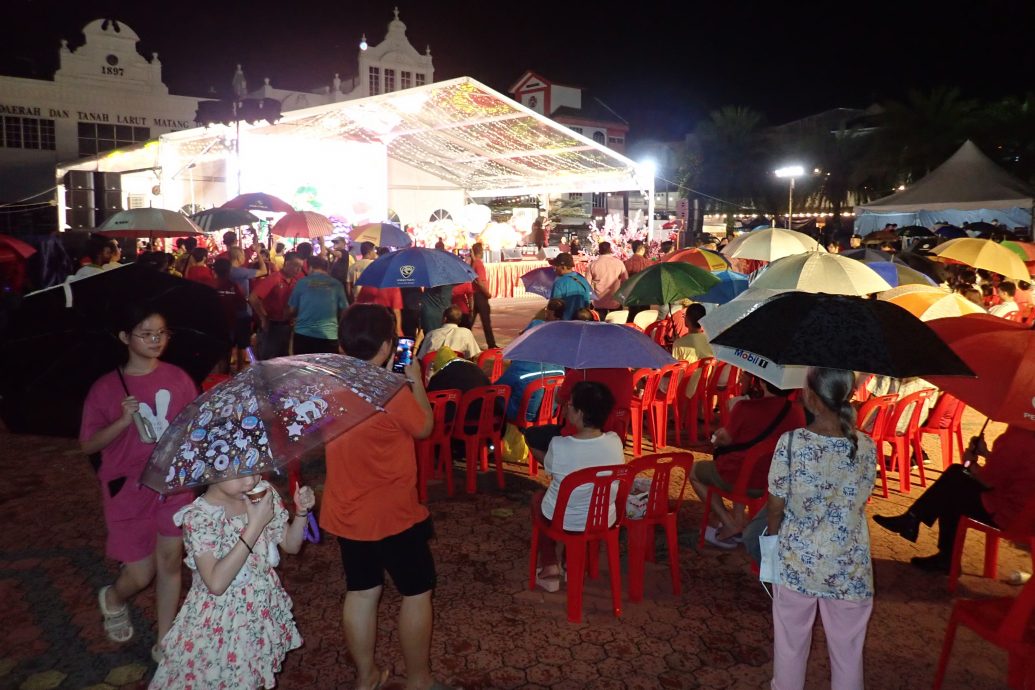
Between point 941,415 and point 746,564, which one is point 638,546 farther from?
point 941,415

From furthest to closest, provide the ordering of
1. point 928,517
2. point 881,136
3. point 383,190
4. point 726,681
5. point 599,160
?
point 881,136, point 383,190, point 599,160, point 928,517, point 726,681

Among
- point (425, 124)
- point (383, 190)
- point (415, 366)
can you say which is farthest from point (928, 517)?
point (383, 190)

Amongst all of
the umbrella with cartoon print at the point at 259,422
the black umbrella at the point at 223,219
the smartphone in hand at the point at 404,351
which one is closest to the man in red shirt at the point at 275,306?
the smartphone in hand at the point at 404,351

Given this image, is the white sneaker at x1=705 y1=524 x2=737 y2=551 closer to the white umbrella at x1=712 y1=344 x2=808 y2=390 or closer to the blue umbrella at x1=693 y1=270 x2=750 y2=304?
the white umbrella at x1=712 y1=344 x2=808 y2=390

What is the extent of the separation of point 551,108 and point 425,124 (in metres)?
27.4

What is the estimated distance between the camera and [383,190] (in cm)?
2525

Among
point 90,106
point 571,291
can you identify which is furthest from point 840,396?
point 90,106

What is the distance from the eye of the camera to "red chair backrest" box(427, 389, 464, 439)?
5.39 metres

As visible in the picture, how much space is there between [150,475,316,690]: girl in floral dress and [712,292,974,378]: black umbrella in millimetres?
1830

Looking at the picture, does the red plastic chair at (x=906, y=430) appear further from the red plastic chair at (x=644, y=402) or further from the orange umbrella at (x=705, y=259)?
the orange umbrella at (x=705, y=259)

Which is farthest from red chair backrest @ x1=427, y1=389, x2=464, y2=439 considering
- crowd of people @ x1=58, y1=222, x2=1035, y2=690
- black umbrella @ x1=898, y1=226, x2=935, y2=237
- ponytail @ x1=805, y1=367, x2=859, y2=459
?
black umbrella @ x1=898, y1=226, x2=935, y2=237

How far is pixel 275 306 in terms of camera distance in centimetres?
845

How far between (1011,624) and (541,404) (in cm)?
359

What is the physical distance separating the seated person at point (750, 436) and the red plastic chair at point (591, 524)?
773 millimetres
